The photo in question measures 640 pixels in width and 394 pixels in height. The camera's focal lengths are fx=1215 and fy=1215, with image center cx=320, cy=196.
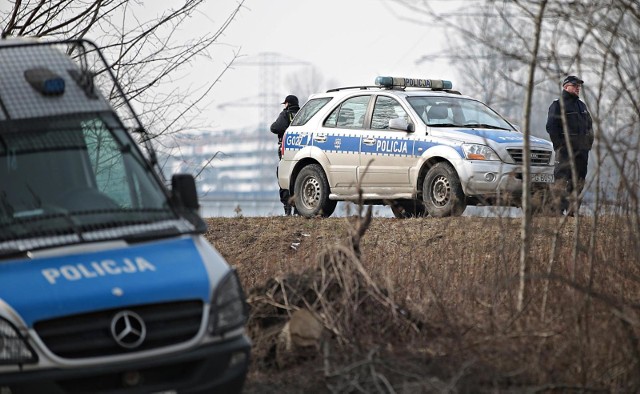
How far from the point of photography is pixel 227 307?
6043 mm

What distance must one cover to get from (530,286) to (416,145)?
6825 mm

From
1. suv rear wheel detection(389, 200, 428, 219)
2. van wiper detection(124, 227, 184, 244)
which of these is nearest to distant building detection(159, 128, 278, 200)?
suv rear wheel detection(389, 200, 428, 219)

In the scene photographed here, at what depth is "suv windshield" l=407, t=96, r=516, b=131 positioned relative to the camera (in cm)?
1556

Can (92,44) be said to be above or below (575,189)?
above

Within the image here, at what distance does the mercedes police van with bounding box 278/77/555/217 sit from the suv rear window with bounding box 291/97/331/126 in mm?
19

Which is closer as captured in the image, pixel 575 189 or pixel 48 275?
pixel 48 275

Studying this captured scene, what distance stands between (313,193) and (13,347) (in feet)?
36.9

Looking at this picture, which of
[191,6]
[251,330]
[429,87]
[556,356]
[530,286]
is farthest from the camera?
[429,87]

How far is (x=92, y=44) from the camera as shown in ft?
22.8

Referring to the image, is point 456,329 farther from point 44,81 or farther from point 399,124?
point 399,124

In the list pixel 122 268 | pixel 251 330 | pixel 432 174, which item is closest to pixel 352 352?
pixel 251 330

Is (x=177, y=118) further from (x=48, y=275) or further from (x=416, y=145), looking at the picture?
(x=48, y=275)

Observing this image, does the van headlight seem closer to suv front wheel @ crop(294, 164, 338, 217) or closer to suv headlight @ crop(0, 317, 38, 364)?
suv headlight @ crop(0, 317, 38, 364)

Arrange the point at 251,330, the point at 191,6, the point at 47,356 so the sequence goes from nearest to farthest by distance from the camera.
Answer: the point at 47,356
the point at 251,330
the point at 191,6
